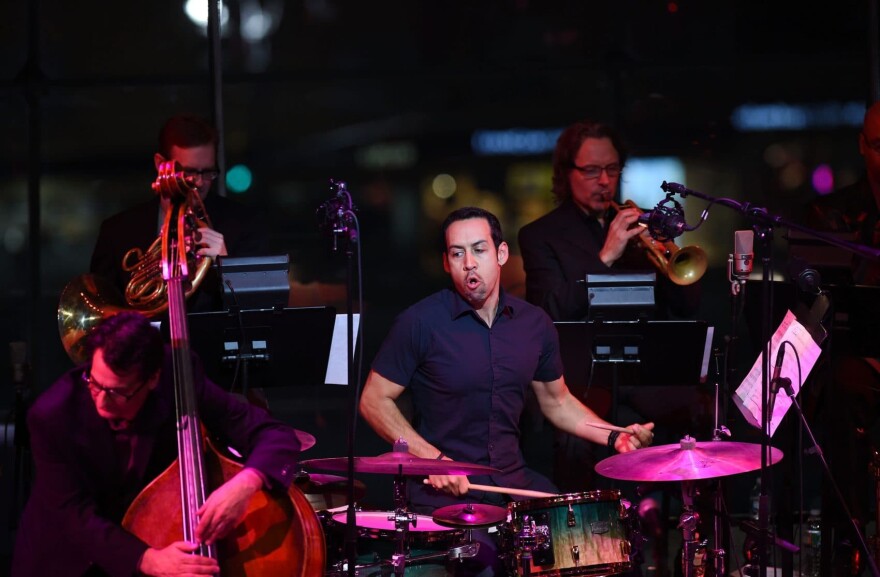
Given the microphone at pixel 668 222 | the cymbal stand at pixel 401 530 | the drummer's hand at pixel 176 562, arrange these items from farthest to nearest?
the microphone at pixel 668 222 < the cymbal stand at pixel 401 530 < the drummer's hand at pixel 176 562

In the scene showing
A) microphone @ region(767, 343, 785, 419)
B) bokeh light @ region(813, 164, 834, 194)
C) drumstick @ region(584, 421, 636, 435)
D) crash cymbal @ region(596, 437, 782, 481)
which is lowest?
crash cymbal @ region(596, 437, 782, 481)

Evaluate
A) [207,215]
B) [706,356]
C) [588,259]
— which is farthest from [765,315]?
[207,215]

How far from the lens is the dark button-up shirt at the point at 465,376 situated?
479cm

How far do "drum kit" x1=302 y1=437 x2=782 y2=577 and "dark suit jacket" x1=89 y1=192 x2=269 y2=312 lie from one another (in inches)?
64.5

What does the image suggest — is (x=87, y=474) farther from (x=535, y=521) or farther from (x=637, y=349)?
(x=637, y=349)

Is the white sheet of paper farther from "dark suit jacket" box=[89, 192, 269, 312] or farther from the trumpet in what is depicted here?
the trumpet

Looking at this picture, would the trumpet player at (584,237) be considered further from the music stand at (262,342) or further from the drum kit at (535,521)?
the drum kit at (535,521)

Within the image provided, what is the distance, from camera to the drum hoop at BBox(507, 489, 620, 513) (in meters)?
4.04

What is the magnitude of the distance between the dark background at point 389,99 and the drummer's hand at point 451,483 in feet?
9.10

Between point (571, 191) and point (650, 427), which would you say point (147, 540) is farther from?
point (571, 191)

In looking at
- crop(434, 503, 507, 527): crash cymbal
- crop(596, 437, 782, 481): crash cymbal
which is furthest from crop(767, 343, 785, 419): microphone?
crop(434, 503, 507, 527): crash cymbal

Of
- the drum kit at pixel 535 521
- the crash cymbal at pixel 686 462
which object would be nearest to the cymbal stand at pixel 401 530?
the drum kit at pixel 535 521

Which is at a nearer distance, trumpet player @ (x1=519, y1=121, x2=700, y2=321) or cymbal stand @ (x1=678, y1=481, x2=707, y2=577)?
cymbal stand @ (x1=678, y1=481, x2=707, y2=577)

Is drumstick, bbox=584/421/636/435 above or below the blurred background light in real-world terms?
below
